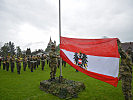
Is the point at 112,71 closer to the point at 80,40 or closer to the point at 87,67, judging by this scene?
the point at 87,67

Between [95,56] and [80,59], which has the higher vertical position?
[95,56]

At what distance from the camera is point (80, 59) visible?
208 inches

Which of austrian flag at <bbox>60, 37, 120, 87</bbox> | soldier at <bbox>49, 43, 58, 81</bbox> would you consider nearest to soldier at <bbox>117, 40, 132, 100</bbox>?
austrian flag at <bbox>60, 37, 120, 87</bbox>

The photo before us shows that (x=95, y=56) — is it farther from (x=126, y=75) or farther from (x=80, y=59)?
(x=126, y=75)

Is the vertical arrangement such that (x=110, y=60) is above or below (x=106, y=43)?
below

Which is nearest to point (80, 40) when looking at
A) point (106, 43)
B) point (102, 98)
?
point (106, 43)

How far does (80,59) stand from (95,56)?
0.84 metres

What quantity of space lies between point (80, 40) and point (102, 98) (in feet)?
10.8

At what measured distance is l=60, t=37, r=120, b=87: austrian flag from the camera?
4.12m

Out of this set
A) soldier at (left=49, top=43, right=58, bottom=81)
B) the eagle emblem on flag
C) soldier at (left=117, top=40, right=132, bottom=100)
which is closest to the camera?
soldier at (left=117, top=40, right=132, bottom=100)

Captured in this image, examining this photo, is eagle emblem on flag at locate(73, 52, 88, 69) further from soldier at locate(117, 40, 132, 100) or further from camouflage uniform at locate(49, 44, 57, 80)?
camouflage uniform at locate(49, 44, 57, 80)

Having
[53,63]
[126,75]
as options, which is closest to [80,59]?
[126,75]

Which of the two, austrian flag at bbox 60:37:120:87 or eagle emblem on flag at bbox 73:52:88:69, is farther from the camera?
eagle emblem on flag at bbox 73:52:88:69

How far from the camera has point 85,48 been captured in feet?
17.1
